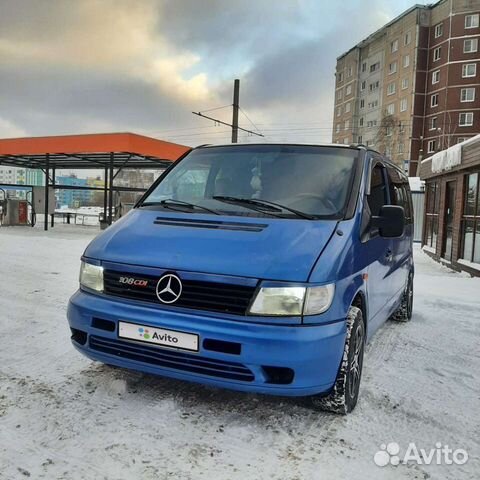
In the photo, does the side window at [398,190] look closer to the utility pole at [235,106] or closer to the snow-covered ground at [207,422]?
the snow-covered ground at [207,422]

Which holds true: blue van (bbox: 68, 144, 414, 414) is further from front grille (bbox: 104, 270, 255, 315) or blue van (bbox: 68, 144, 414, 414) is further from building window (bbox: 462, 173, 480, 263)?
building window (bbox: 462, 173, 480, 263)

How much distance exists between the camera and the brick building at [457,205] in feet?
35.9

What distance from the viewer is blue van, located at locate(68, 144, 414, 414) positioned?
266 cm

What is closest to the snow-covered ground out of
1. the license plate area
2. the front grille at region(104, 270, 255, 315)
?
the license plate area

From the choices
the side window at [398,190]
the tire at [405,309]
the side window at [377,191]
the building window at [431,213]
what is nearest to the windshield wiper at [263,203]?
the side window at [377,191]

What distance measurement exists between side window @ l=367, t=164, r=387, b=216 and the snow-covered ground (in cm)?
141

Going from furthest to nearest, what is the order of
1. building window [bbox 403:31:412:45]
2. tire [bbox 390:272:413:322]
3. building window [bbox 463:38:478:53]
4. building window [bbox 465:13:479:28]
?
1. building window [bbox 403:31:412:45]
2. building window [bbox 463:38:478:53]
3. building window [bbox 465:13:479:28]
4. tire [bbox 390:272:413:322]

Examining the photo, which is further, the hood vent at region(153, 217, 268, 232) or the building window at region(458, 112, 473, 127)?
the building window at region(458, 112, 473, 127)

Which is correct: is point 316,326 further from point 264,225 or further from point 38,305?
point 38,305

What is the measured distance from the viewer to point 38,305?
5.87m

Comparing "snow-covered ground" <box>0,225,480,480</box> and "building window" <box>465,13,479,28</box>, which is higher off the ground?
"building window" <box>465,13,479,28</box>

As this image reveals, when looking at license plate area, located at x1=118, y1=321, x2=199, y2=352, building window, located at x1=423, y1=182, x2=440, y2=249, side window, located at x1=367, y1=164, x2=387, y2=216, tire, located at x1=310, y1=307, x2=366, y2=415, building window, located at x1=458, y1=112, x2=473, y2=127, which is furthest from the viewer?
building window, located at x1=458, y1=112, x2=473, y2=127

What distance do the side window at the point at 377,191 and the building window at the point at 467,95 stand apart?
54504mm

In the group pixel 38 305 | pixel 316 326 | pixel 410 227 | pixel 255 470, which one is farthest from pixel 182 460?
pixel 410 227
